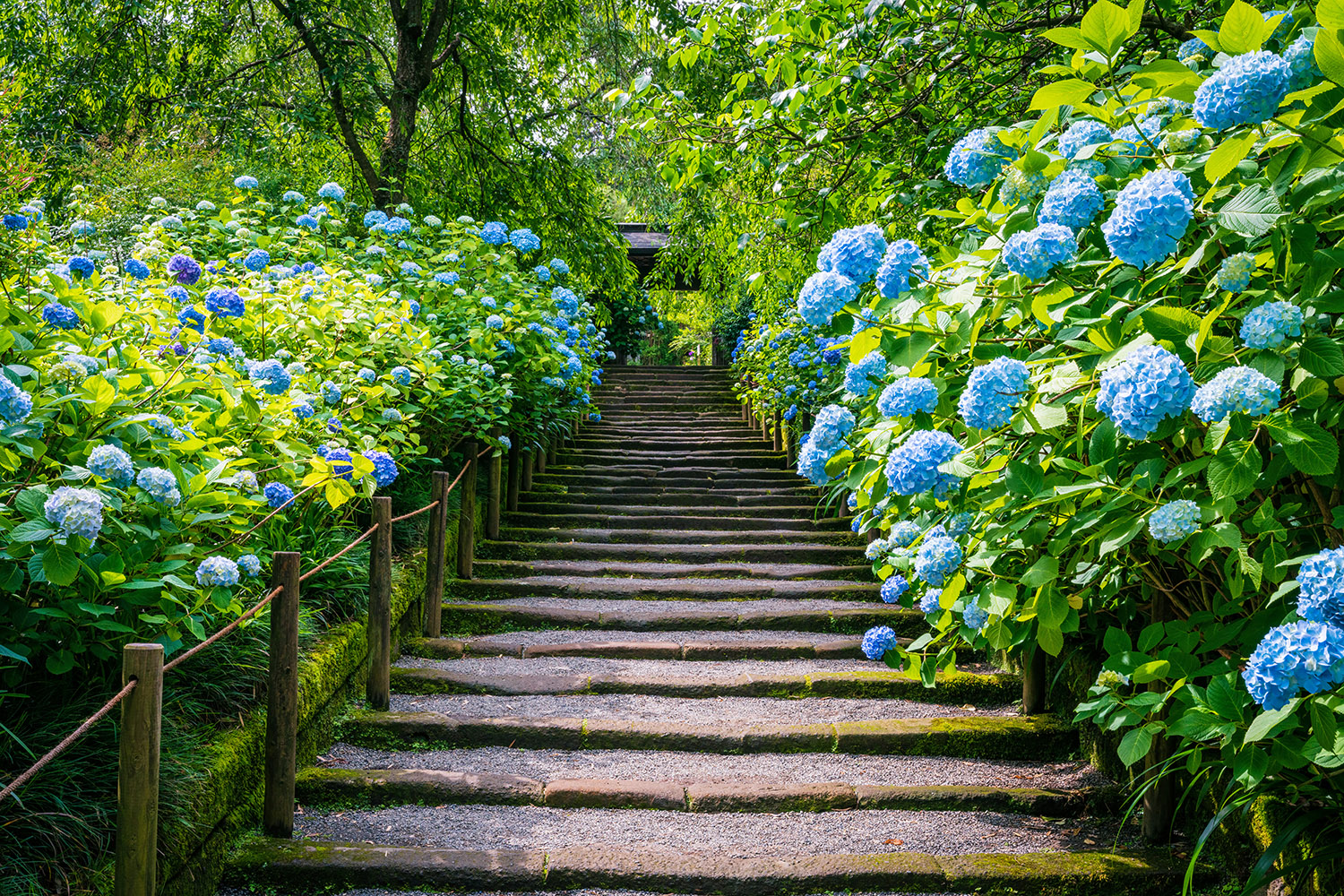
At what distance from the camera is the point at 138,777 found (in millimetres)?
2188

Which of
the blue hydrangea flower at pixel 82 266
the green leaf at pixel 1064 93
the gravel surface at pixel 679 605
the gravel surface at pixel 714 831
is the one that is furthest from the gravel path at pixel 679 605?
the green leaf at pixel 1064 93

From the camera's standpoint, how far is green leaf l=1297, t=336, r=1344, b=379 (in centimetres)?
157

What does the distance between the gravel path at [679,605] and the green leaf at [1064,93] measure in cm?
435

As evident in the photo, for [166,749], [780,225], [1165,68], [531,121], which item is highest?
[531,121]

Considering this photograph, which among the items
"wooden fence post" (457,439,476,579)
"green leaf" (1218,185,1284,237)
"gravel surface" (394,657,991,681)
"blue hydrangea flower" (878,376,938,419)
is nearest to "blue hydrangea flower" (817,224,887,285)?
"blue hydrangea flower" (878,376,938,419)

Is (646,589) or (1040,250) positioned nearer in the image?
(1040,250)

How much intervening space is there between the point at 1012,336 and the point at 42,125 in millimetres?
8893

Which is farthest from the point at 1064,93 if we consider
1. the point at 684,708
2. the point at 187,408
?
the point at 684,708

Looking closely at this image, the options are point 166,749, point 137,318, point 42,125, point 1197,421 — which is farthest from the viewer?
point 42,125

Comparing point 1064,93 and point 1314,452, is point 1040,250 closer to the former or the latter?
point 1064,93

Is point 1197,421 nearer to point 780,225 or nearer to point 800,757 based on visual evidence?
point 800,757

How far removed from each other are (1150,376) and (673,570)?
5422 millimetres

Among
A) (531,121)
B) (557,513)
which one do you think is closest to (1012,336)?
(557,513)

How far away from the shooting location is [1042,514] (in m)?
2.09
